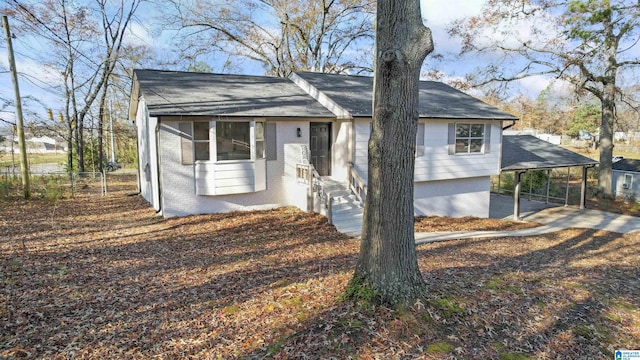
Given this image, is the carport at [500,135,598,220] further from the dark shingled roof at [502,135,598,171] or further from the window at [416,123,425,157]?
the window at [416,123,425,157]

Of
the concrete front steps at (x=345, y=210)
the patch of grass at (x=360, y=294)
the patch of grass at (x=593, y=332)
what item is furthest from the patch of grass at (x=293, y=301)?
the concrete front steps at (x=345, y=210)

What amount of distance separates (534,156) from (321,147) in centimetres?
1043

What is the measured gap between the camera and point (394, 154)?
4.05 m

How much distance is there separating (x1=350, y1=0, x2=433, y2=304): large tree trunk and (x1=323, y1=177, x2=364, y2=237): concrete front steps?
513 centimetres

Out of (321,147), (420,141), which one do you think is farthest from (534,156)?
(321,147)

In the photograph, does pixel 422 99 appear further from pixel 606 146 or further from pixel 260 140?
pixel 606 146

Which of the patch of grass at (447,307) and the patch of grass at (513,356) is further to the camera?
the patch of grass at (447,307)

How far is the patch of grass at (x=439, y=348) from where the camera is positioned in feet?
11.2

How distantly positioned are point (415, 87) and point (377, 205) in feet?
4.66

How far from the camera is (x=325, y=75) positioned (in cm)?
1525

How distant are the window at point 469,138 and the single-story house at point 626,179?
1174 centimetres

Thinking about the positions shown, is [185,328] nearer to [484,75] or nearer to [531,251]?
[531,251]

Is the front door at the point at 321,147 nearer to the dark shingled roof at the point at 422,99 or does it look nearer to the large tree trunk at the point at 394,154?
the dark shingled roof at the point at 422,99

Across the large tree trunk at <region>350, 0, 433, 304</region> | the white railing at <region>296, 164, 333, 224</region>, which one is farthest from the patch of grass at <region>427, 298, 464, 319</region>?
the white railing at <region>296, 164, 333, 224</region>
